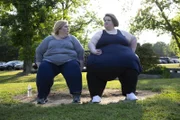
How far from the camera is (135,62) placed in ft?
18.0

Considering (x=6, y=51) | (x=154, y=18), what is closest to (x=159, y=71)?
(x=154, y=18)

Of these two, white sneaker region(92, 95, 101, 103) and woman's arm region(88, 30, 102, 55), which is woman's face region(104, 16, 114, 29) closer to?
woman's arm region(88, 30, 102, 55)

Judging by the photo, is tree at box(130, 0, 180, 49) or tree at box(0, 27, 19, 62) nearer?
tree at box(130, 0, 180, 49)

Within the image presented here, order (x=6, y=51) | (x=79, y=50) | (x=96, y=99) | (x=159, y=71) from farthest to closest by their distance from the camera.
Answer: (x=6, y=51) → (x=159, y=71) → (x=79, y=50) → (x=96, y=99)

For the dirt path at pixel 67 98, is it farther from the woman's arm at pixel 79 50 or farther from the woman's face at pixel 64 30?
the woman's face at pixel 64 30

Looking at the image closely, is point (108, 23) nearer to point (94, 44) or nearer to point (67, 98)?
point (94, 44)

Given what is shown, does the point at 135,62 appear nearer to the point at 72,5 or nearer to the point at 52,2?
the point at 52,2

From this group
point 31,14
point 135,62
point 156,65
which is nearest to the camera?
point 135,62

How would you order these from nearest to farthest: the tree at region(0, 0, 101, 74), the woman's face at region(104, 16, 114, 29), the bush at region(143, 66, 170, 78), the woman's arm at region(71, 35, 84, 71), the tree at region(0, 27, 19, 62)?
the woman's face at region(104, 16, 114, 29) < the woman's arm at region(71, 35, 84, 71) < the bush at region(143, 66, 170, 78) < the tree at region(0, 0, 101, 74) < the tree at region(0, 27, 19, 62)

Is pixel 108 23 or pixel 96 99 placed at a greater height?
pixel 108 23

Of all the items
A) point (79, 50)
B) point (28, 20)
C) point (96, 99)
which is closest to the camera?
point (96, 99)

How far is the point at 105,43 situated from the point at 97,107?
126 cm

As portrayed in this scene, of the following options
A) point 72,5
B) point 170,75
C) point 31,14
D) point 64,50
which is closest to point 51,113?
point 64,50

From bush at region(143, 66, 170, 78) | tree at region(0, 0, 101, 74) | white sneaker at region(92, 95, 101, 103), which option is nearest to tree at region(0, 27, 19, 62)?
tree at region(0, 0, 101, 74)
